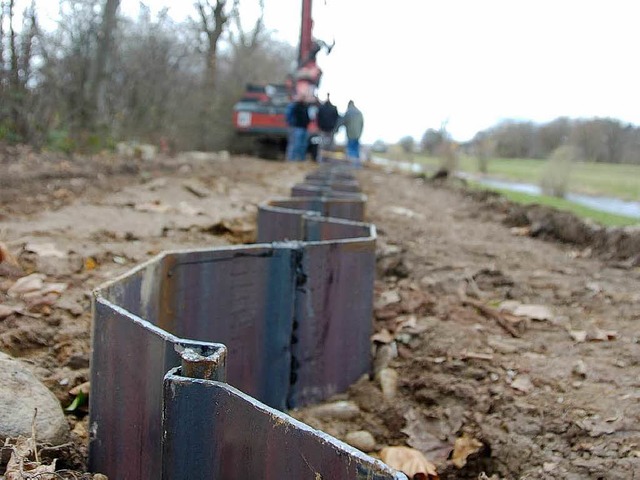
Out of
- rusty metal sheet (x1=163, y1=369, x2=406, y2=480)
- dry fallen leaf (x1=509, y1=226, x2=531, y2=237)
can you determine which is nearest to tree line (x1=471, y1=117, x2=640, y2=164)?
dry fallen leaf (x1=509, y1=226, x2=531, y2=237)

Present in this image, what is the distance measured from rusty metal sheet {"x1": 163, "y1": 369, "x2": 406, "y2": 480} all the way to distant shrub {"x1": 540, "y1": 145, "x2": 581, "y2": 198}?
1154 cm

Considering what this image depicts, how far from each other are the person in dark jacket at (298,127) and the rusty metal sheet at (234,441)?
14715mm

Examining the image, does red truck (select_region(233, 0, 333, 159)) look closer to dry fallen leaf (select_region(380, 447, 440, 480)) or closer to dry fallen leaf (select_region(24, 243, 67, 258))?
dry fallen leaf (select_region(24, 243, 67, 258))

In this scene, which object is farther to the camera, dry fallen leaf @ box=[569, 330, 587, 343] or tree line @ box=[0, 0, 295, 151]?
tree line @ box=[0, 0, 295, 151]

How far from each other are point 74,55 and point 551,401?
1364 centimetres

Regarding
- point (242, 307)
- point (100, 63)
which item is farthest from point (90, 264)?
point (100, 63)

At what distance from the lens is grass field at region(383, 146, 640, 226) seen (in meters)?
9.86

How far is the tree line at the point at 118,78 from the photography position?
11930 mm

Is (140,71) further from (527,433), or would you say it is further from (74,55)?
(527,433)

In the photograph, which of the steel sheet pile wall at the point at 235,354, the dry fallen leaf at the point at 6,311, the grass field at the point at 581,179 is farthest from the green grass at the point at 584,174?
the dry fallen leaf at the point at 6,311

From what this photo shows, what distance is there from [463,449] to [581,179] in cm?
1226

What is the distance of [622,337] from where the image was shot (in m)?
3.92

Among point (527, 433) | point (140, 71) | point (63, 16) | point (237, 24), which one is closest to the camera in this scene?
point (527, 433)

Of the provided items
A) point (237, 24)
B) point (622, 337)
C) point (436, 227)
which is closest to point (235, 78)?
point (237, 24)
